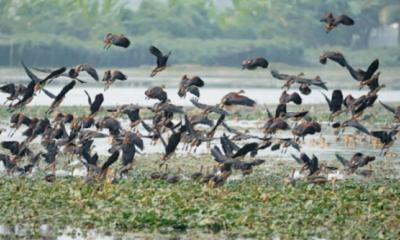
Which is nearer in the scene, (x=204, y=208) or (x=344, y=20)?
(x=204, y=208)

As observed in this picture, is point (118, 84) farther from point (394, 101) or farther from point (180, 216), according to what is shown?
point (180, 216)

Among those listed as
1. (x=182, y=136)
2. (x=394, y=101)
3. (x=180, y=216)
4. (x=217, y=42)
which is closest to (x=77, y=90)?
(x=394, y=101)

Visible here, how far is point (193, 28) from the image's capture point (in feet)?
222

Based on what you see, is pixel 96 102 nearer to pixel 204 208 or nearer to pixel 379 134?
pixel 379 134

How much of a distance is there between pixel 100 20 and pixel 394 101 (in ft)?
91.8

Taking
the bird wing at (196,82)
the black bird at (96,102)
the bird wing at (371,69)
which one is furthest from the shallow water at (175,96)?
the bird wing at (371,69)

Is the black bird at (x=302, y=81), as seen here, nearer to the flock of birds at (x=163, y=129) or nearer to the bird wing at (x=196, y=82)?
the flock of birds at (x=163, y=129)

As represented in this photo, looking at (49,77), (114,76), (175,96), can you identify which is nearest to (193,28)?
(175,96)

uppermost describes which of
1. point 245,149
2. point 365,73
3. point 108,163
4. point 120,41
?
point 120,41

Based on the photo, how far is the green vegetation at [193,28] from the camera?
62594mm

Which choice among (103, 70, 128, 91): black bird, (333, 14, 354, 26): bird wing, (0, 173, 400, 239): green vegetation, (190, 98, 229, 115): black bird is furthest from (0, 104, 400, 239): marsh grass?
(333, 14, 354, 26): bird wing

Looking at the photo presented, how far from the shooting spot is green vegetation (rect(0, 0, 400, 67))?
62.6m

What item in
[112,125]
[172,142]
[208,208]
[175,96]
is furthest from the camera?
[175,96]

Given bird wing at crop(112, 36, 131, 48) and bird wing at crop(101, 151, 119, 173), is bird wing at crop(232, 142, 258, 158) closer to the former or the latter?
bird wing at crop(101, 151, 119, 173)
